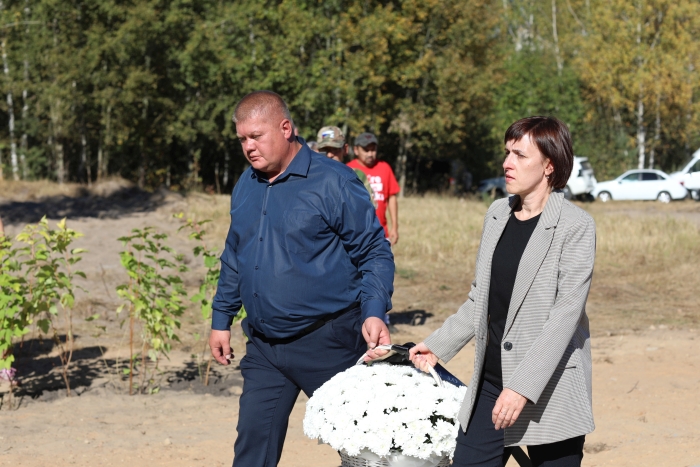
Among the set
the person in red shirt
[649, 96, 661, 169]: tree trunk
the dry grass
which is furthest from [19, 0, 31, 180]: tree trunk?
[649, 96, 661, 169]: tree trunk

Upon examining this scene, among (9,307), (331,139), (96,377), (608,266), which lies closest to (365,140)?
(331,139)

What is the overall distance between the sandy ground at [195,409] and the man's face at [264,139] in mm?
2338

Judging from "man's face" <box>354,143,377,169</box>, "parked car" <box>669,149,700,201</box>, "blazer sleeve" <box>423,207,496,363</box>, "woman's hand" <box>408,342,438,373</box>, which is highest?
"man's face" <box>354,143,377,169</box>

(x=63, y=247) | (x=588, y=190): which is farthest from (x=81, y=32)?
(x=63, y=247)

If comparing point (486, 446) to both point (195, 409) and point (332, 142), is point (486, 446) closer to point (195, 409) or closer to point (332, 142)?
point (195, 409)

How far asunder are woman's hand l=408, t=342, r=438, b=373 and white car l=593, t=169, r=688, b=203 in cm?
3201

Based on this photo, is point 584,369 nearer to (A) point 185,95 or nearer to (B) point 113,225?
(B) point 113,225

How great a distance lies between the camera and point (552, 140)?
10.3 ft

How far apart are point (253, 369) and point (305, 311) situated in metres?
0.39

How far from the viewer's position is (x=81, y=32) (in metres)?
29.7

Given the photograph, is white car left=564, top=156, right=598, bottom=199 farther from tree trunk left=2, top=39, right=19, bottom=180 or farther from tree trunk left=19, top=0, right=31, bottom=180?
tree trunk left=2, top=39, right=19, bottom=180

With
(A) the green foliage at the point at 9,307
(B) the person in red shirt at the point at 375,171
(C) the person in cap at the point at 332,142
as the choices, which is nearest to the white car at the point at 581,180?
(B) the person in red shirt at the point at 375,171

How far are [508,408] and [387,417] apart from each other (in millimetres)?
404

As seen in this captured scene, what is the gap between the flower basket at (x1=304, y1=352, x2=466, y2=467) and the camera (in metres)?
3.09
